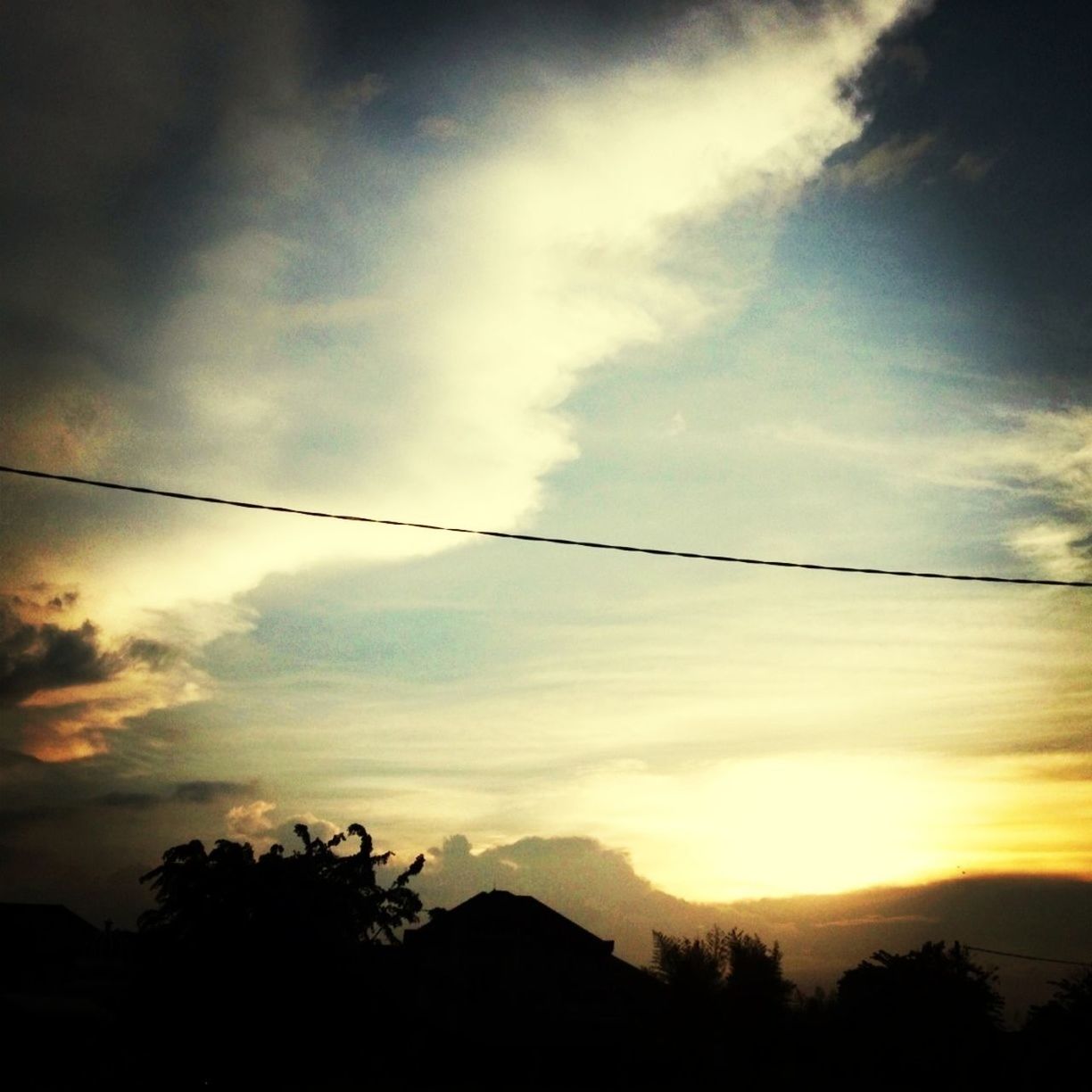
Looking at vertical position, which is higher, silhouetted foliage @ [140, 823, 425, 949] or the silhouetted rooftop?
silhouetted foliage @ [140, 823, 425, 949]

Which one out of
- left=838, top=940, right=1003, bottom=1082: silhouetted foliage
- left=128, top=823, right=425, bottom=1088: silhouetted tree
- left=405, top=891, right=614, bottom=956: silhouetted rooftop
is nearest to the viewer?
left=128, top=823, right=425, bottom=1088: silhouetted tree

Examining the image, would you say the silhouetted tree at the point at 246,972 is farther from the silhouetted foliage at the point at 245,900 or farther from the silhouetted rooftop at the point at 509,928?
the silhouetted rooftop at the point at 509,928

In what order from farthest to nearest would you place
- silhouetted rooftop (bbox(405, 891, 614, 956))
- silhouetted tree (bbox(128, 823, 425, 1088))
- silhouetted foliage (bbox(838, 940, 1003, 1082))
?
silhouetted rooftop (bbox(405, 891, 614, 956)) < silhouetted foliage (bbox(838, 940, 1003, 1082)) < silhouetted tree (bbox(128, 823, 425, 1088))

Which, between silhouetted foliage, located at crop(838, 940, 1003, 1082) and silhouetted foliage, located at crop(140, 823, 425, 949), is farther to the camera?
silhouetted foliage, located at crop(838, 940, 1003, 1082)

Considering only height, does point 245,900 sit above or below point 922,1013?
above

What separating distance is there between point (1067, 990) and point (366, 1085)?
27439 millimetres

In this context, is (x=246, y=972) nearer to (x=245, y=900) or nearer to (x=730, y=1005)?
(x=245, y=900)

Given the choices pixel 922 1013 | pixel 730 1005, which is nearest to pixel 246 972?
pixel 730 1005

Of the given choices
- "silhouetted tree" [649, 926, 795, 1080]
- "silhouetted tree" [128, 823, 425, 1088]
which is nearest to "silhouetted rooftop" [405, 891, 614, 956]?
"silhouetted tree" [649, 926, 795, 1080]

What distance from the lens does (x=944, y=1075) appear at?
22.1 metres

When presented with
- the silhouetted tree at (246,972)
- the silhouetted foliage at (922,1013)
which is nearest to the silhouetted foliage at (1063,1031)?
the silhouetted foliage at (922,1013)

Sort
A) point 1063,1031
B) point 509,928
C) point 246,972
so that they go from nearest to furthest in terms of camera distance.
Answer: point 246,972 < point 1063,1031 < point 509,928

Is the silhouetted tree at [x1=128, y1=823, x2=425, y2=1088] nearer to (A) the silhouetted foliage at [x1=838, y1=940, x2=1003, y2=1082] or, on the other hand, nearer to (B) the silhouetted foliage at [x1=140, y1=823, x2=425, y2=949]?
(B) the silhouetted foliage at [x1=140, y1=823, x2=425, y2=949]

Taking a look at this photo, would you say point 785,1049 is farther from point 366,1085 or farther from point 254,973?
point 254,973
